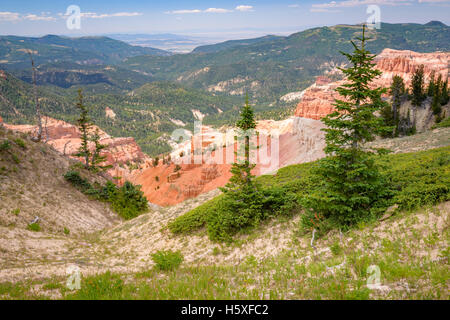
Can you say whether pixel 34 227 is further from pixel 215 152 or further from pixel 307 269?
pixel 215 152

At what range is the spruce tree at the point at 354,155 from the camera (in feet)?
32.8

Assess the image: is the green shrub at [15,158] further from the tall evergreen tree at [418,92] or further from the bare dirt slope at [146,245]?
the tall evergreen tree at [418,92]

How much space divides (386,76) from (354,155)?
141425mm

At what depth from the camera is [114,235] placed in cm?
2128

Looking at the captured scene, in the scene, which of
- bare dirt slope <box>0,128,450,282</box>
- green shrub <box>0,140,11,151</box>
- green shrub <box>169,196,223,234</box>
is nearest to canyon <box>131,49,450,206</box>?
green shrub <box>169,196,223,234</box>

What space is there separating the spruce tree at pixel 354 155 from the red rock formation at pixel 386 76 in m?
81.2

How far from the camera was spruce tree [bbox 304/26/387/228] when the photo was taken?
32.8 ft

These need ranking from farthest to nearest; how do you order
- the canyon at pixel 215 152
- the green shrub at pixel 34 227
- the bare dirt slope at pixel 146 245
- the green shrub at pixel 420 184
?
1. the canyon at pixel 215 152
2. the green shrub at pixel 34 227
3. the green shrub at pixel 420 184
4. the bare dirt slope at pixel 146 245

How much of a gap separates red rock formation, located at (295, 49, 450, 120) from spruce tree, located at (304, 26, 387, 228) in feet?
266

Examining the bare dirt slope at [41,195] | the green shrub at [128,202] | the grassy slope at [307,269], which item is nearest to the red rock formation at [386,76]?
the green shrub at [128,202]

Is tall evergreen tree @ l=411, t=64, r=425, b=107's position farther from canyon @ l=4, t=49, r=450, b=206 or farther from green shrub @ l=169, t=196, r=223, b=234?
green shrub @ l=169, t=196, r=223, b=234

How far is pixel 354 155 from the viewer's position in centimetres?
1055

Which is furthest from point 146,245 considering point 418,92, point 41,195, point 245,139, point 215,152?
point 418,92
